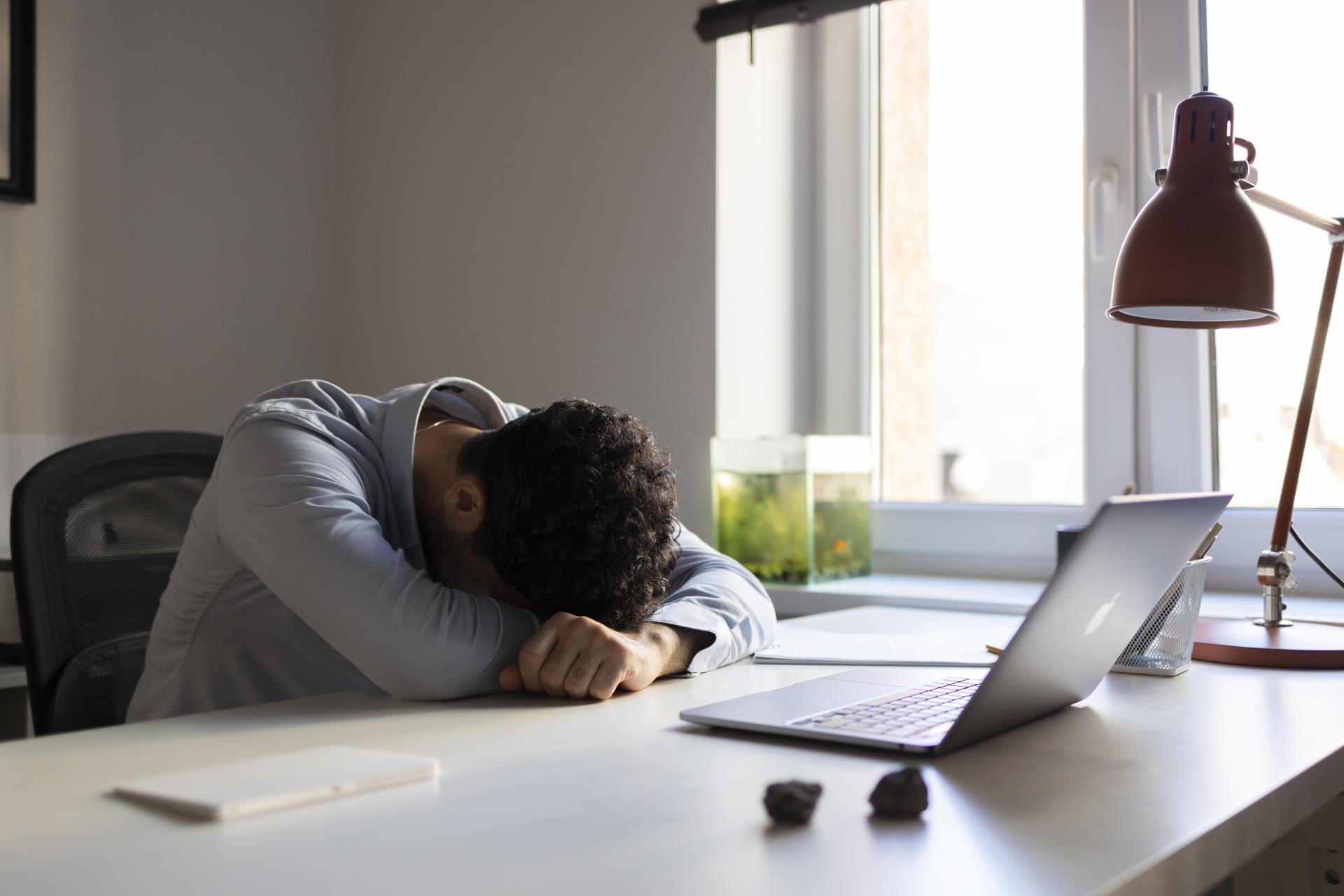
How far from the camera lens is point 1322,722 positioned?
911mm

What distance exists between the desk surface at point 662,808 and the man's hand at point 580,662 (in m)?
0.02

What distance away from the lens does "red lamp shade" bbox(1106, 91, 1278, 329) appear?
1153 mm

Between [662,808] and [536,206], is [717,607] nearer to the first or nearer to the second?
[662,808]

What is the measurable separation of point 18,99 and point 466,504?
59.1 inches

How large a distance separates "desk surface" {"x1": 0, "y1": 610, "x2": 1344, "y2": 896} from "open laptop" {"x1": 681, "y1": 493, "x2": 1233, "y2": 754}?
19 millimetres

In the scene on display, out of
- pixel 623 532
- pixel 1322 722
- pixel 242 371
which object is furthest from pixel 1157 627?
pixel 242 371

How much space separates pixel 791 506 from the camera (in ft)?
6.51

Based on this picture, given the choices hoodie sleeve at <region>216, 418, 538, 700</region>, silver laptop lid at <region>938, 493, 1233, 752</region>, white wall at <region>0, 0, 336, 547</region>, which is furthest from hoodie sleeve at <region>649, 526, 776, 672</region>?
white wall at <region>0, 0, 336, 547</region>

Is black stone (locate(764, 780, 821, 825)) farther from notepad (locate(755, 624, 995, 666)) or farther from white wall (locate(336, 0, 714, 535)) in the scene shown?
white wall (locate(336, 0, 714, 535))

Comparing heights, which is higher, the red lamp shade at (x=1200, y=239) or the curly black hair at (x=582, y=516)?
the red lamp shade at (x=1200, y=239)

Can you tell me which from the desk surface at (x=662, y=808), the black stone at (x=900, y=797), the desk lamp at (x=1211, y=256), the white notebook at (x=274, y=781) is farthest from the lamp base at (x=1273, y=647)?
the white notebook at (x=274, y=781)

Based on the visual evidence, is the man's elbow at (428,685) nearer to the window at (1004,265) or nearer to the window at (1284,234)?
the window at (1004,265)

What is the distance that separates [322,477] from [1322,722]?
34.0 inches

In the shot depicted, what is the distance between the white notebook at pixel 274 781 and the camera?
66cm
